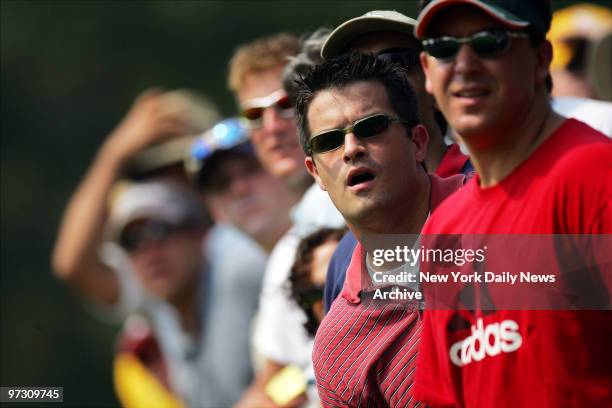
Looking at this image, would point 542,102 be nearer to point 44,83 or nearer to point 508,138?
point 508,138

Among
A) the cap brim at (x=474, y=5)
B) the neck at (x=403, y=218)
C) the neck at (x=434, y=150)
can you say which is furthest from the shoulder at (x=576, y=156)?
the neck at (x=434, y=150)

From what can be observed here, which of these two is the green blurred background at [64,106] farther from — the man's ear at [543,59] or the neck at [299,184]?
the man's ear at [543,59]

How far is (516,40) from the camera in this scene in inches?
114

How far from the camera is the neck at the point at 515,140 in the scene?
2900mm

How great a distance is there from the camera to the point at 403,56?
3.82m

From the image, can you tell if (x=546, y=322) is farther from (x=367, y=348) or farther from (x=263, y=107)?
(x=263, y=107)

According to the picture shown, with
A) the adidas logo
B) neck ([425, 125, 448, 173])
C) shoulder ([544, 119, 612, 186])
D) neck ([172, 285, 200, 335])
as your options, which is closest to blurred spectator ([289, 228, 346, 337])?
neck ([425, 125, 448, 173])

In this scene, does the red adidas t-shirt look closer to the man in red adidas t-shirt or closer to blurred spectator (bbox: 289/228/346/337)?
the man in red adidas t-shirt

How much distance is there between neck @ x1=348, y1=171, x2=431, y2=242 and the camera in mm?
3311

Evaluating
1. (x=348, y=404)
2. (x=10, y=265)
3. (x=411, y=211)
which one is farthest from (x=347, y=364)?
(x=10, y=265)

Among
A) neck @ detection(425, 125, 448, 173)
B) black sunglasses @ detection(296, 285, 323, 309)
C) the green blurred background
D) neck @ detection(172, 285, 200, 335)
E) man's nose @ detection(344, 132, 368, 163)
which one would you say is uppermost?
man's nose @ detection(344, 132, 368, 163)

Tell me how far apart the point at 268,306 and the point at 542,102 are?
2525mm

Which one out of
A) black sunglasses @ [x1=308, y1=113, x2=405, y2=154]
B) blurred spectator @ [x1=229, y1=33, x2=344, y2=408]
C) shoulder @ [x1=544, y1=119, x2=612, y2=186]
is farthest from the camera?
blurred spectator @ [x1=229, y1=33, x2=344, y2=408]

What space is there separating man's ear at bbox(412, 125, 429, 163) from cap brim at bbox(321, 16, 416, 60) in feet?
1.46
